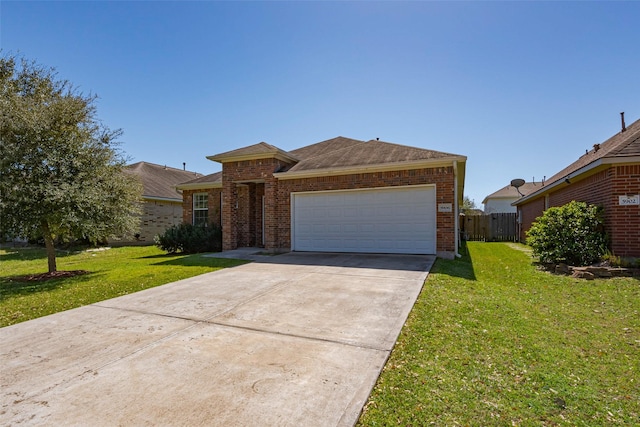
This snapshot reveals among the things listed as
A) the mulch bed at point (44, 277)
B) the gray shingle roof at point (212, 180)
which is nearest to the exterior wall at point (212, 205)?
the gray shingle roof at point (212, 180)

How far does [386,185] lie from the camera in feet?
33.2

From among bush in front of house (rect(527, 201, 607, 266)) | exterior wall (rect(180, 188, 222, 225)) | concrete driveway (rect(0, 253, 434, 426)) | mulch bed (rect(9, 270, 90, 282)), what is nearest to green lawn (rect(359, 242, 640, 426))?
concrete driveway (rect(0, 253, 434, 426))

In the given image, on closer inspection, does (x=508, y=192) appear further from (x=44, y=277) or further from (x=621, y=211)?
(x=44, y=277)

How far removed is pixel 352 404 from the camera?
7.75 feet

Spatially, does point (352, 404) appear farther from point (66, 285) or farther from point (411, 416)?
point (66, 285)

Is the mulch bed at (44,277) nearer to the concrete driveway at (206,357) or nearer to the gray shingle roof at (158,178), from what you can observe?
the concrete driveway at (206,357)

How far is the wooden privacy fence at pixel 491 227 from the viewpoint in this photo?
1931 cm

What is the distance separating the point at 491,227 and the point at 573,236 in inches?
482

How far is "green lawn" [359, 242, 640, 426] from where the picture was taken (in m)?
2.28

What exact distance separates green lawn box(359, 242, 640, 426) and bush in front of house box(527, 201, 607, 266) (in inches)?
101

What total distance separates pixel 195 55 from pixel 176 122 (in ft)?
13.5

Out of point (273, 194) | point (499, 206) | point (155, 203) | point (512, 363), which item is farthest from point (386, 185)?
point (499, 206)

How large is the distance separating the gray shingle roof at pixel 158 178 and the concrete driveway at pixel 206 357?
49.1ft

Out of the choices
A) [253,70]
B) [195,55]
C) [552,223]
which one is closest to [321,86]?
[253,70]
